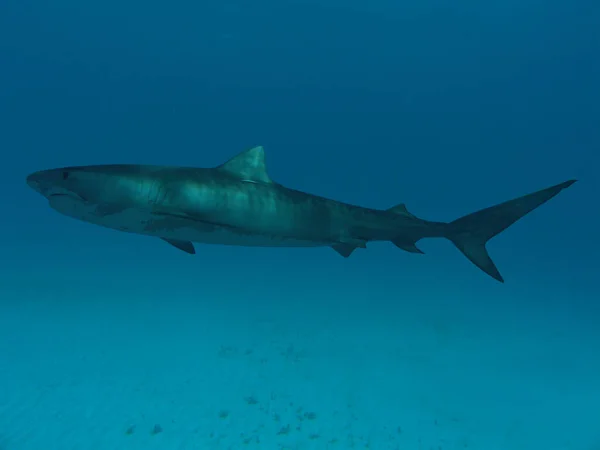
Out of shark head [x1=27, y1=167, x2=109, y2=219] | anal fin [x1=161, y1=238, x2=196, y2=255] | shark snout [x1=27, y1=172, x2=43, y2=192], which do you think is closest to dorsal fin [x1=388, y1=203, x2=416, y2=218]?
anal fin [x1=161, y1=238, x2=196, y2=255]

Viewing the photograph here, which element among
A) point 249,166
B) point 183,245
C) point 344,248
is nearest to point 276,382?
point 344,248

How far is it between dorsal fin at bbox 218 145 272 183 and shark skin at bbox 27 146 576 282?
14mm

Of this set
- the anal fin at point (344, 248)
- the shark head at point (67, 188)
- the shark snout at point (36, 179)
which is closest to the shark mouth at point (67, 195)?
the shark head at point (67, 188)

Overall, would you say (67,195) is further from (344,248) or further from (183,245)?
(344,248)

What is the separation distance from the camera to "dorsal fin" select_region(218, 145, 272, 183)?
18.8 feet

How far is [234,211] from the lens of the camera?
17.4ft

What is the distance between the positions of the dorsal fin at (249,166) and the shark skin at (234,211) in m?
0.01

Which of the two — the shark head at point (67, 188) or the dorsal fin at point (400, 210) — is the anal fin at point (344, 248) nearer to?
the dorsal fin at point (400, 210)

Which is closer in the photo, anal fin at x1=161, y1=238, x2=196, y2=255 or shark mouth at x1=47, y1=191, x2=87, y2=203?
shark mouth at x1=47, y1=191, x2=87, y2=203

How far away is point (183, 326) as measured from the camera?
848 inches

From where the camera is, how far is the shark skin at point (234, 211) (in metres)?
4.62

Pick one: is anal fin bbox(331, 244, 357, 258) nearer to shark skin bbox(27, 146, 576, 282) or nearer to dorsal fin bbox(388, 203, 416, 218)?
shark skin bbox(27, 146, 576, 282)

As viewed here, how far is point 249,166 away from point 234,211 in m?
0.85

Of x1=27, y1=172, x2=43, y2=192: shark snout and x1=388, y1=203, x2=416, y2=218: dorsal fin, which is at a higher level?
x1=388, y1=203, x2=416, y2=218: dorsal fin
